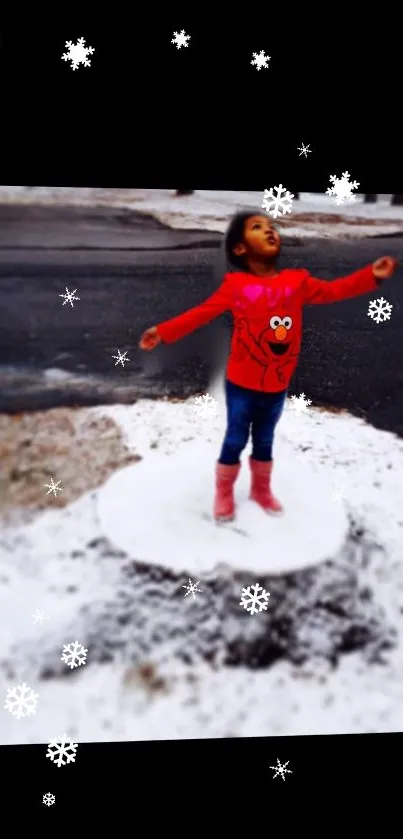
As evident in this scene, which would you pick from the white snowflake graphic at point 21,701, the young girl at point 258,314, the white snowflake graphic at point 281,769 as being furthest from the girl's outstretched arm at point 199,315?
the white snowflake graphic at point 281,769

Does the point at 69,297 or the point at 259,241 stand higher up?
the point at 259,241

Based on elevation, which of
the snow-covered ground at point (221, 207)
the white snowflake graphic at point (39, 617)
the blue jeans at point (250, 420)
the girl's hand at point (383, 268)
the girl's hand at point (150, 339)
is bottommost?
the white snowflake graphic at point (39, 617)

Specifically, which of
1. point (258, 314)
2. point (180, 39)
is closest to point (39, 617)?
point (258, 314)

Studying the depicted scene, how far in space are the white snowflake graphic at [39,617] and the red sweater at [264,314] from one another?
678mm

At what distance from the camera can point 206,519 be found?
1.54 metres

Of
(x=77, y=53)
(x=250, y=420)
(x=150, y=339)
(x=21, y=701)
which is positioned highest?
(x=77, y=53)

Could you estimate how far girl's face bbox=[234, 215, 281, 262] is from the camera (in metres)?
1.46

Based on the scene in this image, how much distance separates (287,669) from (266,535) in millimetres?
303

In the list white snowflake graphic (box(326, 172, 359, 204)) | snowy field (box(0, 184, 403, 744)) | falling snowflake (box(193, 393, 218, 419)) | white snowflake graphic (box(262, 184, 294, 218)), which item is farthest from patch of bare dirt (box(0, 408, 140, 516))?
white snowflake graphic (box(326, 172, 359, 204))

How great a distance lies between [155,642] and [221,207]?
3.33 feet

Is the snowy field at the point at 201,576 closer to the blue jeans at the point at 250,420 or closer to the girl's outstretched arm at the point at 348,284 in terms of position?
the blue jeans at the point at 250,420

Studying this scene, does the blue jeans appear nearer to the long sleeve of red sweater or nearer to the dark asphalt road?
the dark asphalt road

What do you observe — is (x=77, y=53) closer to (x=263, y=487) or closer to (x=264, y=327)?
(x=264, y=327)

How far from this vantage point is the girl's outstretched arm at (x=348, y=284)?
4.79 feet
